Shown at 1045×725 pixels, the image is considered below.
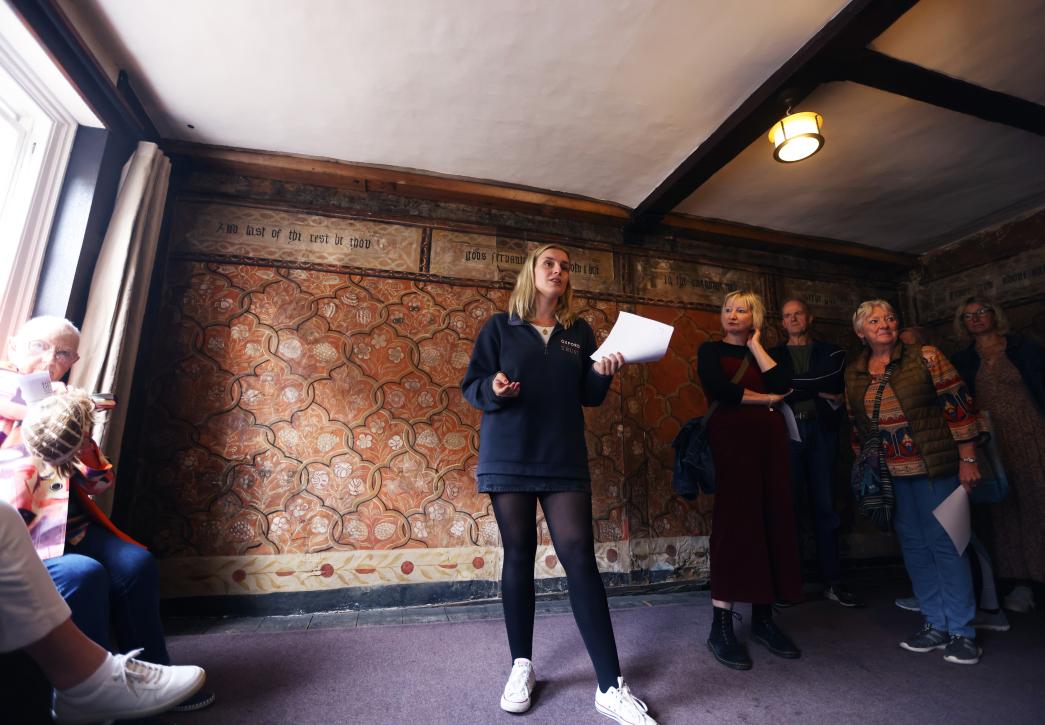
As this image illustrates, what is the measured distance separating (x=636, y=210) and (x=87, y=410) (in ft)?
9.89

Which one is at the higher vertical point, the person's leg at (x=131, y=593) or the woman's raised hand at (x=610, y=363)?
the woman's raised hand at (x=610, y=363)

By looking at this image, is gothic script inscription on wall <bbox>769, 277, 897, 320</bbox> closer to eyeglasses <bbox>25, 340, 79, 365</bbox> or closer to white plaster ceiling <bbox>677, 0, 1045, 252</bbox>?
Answer: white plaster ceiling <bbox>677, 0, 1045, 252</bbox>

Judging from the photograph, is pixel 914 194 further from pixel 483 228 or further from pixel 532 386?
pixel 532 386

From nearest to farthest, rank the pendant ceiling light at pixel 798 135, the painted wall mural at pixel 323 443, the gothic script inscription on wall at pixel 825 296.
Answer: the pendant ceiling light at pixel 798 135
the painted wall mural at pixel 323 443
the gothic script inscription on wall at pixel 825 296

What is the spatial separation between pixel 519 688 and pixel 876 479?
1782 millimetres

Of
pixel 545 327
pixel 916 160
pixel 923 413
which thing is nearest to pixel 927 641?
pixel 923 413

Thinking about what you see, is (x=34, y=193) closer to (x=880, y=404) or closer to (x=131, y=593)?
(x=131, y=593)

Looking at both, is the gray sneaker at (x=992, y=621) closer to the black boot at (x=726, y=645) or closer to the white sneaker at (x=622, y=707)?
the black boot at (x=726, y=645)

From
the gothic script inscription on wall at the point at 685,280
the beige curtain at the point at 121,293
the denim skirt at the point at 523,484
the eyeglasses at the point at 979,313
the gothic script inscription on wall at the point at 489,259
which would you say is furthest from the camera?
the gothic script inscription on wall at the point at 685,280

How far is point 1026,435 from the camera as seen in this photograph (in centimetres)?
253

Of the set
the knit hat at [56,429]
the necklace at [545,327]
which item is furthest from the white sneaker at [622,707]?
the knit hat at [56,429]

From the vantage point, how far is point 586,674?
Answer: 165 cm

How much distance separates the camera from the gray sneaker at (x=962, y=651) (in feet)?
5.82

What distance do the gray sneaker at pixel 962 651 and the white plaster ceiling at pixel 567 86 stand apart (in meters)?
2.46
